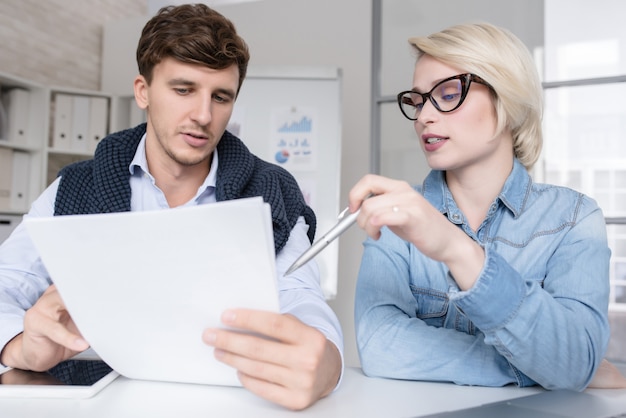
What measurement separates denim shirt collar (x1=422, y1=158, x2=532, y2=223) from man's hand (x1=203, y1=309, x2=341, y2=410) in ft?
1.74

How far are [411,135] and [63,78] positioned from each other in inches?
117

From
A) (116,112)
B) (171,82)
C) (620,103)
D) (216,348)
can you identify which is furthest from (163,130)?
(116,112)

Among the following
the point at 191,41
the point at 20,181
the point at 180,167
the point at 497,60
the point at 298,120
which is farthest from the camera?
the point at 20,181

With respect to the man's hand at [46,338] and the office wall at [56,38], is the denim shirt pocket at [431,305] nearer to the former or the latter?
the man's hand at [46,338]

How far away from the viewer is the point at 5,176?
385cm

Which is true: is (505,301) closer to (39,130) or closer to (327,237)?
(327,237)

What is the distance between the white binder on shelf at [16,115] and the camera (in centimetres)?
391

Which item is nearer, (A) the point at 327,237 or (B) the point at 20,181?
(A) the point at 327,237

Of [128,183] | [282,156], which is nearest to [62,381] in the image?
[128,183]

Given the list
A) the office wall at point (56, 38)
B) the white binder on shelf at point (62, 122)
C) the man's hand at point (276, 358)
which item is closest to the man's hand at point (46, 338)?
the man's hand at point (276, 358)

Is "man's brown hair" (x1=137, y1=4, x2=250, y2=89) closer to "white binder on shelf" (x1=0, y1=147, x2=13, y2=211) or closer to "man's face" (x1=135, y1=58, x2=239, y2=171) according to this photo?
"man's face" (x1=135, y1=58, x2=239, y2=171)

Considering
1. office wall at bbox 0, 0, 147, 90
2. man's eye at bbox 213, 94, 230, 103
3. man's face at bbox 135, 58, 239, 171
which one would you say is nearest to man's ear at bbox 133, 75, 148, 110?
man's face at bbox 135, 58, 239, 171

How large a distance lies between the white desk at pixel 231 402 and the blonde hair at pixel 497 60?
52 centimetres

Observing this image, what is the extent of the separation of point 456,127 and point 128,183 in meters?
0.69
